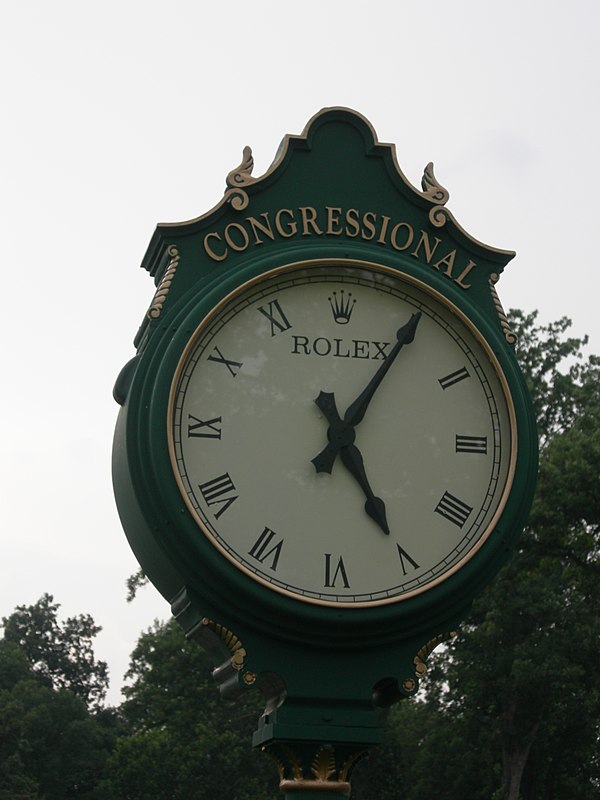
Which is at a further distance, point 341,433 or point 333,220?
point 333,220

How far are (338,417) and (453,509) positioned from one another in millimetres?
578

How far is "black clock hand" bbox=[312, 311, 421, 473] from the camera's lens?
5.48 metres

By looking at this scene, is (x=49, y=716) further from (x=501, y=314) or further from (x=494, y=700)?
(x=501, y=314)

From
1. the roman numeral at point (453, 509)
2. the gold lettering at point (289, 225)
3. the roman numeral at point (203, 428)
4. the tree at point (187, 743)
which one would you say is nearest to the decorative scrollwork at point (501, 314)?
the roman numeral at point (453, 509)

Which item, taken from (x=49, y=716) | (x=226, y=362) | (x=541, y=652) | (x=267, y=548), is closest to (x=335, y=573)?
(x=267, y=548)

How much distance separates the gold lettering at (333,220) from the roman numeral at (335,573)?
1380 mm

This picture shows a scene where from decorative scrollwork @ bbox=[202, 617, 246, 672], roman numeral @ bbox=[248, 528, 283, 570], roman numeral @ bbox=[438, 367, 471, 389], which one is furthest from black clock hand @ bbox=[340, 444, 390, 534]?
decorative scrollwork @ bbox=[202, 617, 246, 672]

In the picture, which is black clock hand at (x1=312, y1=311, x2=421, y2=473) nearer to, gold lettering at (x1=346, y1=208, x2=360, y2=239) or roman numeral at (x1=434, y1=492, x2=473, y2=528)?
roman numeral at (x1=434, y1=492, x2=473, y2=528)

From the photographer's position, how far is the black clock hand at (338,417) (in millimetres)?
5477

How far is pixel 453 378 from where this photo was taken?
18.9 ft

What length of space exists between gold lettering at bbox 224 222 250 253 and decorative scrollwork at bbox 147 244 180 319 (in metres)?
0.22

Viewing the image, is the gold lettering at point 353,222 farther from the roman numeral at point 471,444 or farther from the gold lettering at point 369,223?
the roman numeral at point 471,444

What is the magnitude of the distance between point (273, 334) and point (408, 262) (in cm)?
66

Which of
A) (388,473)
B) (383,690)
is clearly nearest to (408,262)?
(388,473)
